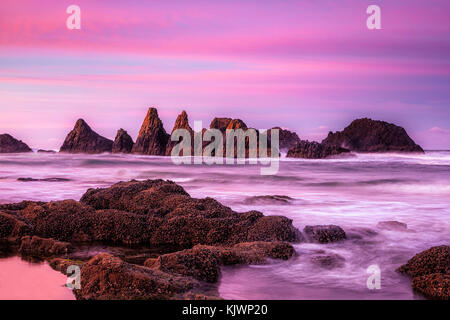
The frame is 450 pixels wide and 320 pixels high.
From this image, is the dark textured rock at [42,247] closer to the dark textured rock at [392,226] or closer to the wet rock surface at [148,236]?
the wet rock surface at [148,236]

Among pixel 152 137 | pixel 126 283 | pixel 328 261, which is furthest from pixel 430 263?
pixel 152 137

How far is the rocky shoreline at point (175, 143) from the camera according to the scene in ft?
213

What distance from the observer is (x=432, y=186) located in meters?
20.8

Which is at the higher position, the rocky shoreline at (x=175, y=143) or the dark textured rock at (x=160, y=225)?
the rocky shoreline at (x=175, y=143)

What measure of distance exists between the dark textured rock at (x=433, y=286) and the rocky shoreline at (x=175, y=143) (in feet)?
170

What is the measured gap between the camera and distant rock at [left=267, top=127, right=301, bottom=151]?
222 feet

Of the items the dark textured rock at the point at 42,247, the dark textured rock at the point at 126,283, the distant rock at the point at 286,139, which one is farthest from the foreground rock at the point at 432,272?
the distant rock at the point at 286,139

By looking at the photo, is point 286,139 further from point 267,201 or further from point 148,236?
point 148,236

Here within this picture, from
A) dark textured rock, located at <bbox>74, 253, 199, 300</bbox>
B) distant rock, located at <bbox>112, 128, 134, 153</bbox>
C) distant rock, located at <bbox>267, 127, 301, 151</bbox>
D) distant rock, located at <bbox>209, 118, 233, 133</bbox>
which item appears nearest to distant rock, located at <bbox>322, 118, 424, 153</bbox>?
distant rock, located at <bbox>267, 127, 301, 151</bbox>

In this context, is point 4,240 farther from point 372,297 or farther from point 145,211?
point 372,297

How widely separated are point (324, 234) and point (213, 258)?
9.82 feet
